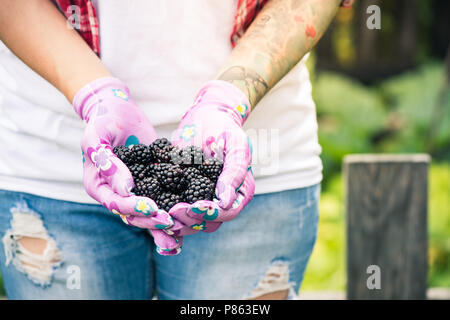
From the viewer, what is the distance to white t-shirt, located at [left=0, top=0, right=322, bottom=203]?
55.4 inches

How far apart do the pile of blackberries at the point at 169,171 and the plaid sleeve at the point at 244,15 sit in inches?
15.1

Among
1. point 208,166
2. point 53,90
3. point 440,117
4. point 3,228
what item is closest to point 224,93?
point 208,166

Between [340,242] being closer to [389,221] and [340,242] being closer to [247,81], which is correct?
[389,221]

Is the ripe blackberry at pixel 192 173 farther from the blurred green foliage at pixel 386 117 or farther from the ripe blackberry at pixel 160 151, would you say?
the blurred green foliage at pixel 386 117

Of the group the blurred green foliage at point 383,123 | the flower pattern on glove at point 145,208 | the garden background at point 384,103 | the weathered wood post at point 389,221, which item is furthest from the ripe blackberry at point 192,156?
the blurred green foliage at point 383,123

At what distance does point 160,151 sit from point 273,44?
1.50ft

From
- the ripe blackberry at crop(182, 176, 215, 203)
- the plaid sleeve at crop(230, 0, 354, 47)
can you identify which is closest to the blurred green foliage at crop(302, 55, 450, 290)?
the plaid sleeve at crop(230, 0, 354, 47)

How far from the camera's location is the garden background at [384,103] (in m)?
4.08

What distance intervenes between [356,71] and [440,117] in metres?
1.46

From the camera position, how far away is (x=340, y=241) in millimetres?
4121

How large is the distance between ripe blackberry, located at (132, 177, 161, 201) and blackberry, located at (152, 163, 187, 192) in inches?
0.9

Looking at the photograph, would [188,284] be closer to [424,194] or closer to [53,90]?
[53,90]

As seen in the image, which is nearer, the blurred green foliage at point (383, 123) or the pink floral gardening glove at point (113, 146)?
the pink floral gardening glove at point (113, 146)

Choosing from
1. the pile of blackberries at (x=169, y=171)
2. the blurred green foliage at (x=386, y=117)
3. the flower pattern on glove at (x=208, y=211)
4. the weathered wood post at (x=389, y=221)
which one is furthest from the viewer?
the blurred green foliage at (x=386, y=117)
